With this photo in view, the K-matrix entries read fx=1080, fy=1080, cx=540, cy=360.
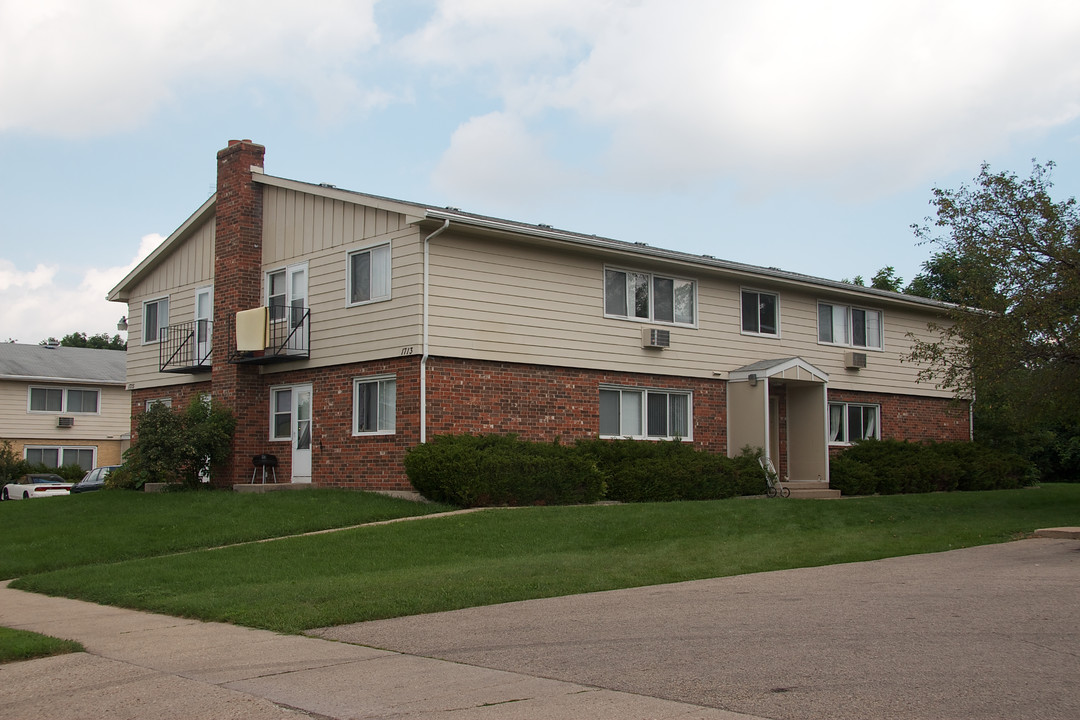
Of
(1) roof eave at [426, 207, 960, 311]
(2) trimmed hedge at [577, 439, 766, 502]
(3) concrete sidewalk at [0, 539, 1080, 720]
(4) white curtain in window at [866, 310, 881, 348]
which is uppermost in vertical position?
(1) roof eave at [426, 207, 960, 311]

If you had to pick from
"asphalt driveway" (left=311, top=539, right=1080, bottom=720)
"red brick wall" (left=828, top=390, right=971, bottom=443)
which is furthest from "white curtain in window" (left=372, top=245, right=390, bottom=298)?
"red brick wall" (left=828, top=390, right=971, bottom=443)

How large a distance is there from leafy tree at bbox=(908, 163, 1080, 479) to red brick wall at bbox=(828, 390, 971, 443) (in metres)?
7.63

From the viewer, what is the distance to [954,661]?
23.2 ft

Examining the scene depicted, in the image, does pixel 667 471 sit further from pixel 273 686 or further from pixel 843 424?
pixel 273 686

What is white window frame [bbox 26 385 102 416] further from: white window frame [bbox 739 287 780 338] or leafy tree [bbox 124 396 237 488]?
white window frame [bbox 739 287 780 338]

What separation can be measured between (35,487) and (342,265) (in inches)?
726

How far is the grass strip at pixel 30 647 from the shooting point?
8531 mm

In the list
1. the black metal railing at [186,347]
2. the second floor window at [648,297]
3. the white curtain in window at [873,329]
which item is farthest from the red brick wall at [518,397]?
the black metal railing at [186,347]

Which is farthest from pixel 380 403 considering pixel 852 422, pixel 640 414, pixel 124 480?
pixel 852 422

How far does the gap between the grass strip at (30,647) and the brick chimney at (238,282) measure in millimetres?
13763

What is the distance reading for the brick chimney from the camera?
75.7 ft

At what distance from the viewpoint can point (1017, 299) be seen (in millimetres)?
17625

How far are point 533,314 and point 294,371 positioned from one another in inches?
211

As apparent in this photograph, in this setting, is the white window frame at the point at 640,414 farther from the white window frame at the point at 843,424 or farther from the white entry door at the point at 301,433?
the white entry door at the point at 301,433
